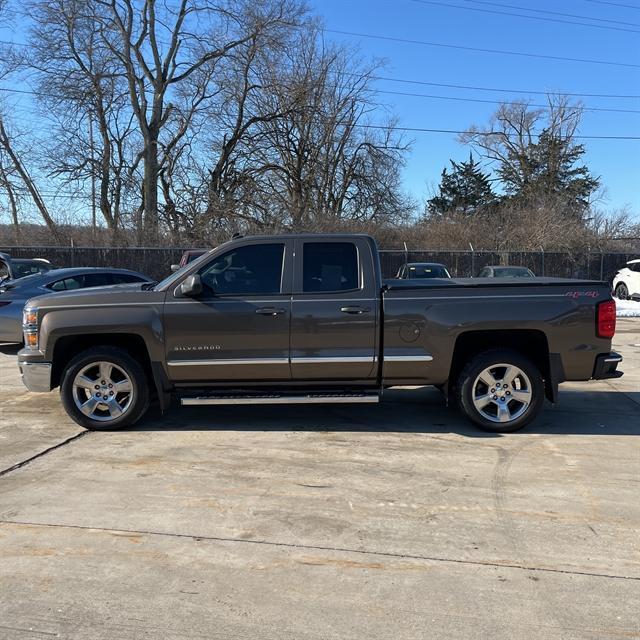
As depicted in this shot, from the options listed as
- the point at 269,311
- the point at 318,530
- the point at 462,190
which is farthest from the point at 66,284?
the point at 462,190

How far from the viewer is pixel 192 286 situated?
5.60 metres

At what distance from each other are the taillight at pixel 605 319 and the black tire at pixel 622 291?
17987 millimetres

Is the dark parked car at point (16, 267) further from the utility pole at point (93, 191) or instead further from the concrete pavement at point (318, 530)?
the utility pole at point (93, 191)

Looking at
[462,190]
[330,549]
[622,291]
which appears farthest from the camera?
[462,190]

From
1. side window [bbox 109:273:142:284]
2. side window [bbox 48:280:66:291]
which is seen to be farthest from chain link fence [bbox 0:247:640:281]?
side window [bbox 48:280:66:291]

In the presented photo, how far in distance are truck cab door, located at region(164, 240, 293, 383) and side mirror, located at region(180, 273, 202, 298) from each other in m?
0.09

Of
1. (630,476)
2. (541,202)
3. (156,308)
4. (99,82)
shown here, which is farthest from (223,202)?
(630,476)

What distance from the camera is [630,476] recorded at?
480 cm

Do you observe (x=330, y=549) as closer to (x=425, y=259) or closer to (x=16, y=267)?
(x=16, y=267)

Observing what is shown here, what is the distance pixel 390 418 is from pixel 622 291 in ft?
62.3

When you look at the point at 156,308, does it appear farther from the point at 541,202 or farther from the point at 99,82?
the point at 541,202

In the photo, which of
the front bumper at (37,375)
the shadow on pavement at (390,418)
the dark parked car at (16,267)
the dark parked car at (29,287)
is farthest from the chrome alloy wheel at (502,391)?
the dark parked car at (16,267)

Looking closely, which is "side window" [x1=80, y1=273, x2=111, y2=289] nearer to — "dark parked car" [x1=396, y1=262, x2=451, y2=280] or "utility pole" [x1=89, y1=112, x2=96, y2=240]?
"dark parked car" [x1=396, y1=262, x2=451, y2=280]

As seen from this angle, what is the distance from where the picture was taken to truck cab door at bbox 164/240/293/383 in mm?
5723
